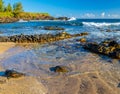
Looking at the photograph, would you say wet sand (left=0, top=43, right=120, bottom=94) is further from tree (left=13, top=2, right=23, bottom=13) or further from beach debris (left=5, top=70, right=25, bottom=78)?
tree (left=13, top=2, right=23, bottom=13)

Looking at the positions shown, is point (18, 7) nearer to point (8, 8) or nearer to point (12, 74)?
point (8, 8)

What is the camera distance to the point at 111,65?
14.2 m

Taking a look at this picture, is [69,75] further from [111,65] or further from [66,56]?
[66,56]

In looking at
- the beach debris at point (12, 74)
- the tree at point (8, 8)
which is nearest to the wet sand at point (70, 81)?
the beach debris at point (12, 74)

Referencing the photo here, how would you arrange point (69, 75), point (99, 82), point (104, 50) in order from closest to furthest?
point (99, 82) → point (69, 75) → point (104, 50)

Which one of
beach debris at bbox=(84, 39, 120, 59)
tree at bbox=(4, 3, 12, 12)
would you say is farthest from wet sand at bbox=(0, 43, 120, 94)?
tree at bbox=(4, 3, 12, 12)

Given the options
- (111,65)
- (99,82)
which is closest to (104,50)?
(111,65)

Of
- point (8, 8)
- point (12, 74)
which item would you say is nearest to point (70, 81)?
point (12, 74)

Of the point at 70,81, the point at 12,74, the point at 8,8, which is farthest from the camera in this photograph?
the point at 8,8

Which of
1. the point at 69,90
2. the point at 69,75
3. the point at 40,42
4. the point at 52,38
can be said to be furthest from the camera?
the point at 52,38

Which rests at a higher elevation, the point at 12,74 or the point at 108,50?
the point at 12,74

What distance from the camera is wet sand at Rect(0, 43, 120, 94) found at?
9.80m

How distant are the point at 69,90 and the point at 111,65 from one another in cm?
513

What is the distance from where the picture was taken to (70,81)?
36.3 ft
